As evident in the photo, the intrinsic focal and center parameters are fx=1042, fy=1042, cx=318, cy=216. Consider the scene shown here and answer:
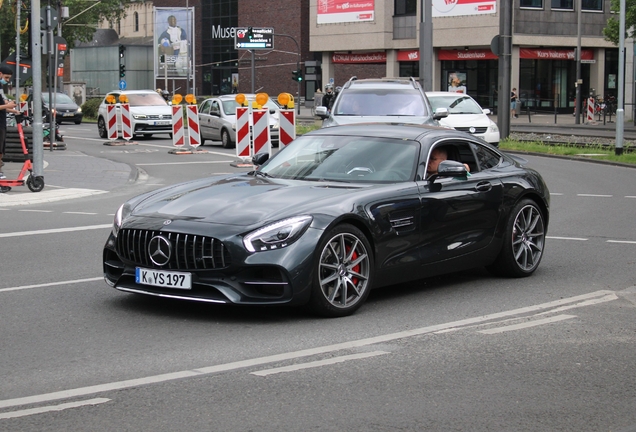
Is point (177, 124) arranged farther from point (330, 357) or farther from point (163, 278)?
point (330, 357)

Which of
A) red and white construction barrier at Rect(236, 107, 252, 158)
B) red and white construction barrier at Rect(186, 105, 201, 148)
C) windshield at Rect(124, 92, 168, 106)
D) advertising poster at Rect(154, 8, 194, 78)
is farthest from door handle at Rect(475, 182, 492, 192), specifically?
advertising poster at Rect(154, 8, 194, 78)

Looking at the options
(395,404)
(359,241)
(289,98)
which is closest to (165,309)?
(359,241)

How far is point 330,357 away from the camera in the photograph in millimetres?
6285

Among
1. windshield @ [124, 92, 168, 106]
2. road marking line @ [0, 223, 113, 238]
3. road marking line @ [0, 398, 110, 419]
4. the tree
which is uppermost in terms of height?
the tree

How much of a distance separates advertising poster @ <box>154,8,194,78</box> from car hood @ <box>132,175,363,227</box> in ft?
249

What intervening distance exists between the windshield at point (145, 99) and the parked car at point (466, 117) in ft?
41.1

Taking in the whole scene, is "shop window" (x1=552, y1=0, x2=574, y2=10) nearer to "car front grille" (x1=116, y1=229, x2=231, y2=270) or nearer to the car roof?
the car roof

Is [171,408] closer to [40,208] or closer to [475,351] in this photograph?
[475,351]

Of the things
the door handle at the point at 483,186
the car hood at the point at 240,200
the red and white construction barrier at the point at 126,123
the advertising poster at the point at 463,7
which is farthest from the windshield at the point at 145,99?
the advertising poster at the point at 463,7

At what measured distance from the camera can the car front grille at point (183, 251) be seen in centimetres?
711

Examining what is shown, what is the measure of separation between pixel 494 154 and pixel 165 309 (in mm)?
3562

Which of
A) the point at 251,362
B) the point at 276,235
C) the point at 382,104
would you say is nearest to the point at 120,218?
the point at 276,235

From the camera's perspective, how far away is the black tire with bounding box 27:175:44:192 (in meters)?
16.8

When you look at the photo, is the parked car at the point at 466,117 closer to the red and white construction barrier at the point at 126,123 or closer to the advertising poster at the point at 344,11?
the red and white construction barrier at the point at 126,123
